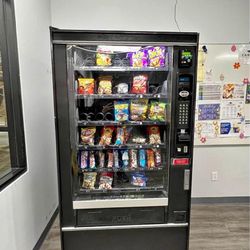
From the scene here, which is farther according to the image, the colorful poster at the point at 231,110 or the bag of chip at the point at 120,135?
the colorful poster at the point at 231,110

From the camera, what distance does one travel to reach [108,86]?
5.65ft

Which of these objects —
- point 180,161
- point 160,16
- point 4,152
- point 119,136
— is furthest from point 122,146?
point 160,16

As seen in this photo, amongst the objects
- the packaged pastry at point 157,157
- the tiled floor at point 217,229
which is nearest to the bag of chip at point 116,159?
the packaged pastry at point 157,157

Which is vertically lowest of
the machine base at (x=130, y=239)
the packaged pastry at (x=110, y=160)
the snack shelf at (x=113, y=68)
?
the machine base at (x=130, y=239)

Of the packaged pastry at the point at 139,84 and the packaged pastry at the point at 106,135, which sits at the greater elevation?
the packaged pastry at the point at 139,84

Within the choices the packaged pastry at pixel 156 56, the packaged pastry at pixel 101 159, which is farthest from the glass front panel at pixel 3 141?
the packaged pastry at pixel 156 56

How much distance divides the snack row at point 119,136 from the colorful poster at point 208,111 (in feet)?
3.04

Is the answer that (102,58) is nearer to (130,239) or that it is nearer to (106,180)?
(106,180)

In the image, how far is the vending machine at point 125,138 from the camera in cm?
156

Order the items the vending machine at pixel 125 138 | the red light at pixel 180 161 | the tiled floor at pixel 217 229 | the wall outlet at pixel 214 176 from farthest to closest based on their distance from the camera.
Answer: the wall outlet at pixel 214 176 → the tiled floor at pixel 217 229 → the red light at pixel 180 161 → the vending machine at pixel 125 138

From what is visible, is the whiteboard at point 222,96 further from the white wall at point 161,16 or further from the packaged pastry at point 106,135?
the packaged pastry at point 106,135

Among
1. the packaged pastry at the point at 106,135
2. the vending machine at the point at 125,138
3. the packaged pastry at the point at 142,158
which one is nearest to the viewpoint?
the vending machine at the point at 125,138

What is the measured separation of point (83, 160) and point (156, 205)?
0.70 meters

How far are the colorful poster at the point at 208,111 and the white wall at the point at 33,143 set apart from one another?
5.69ft
